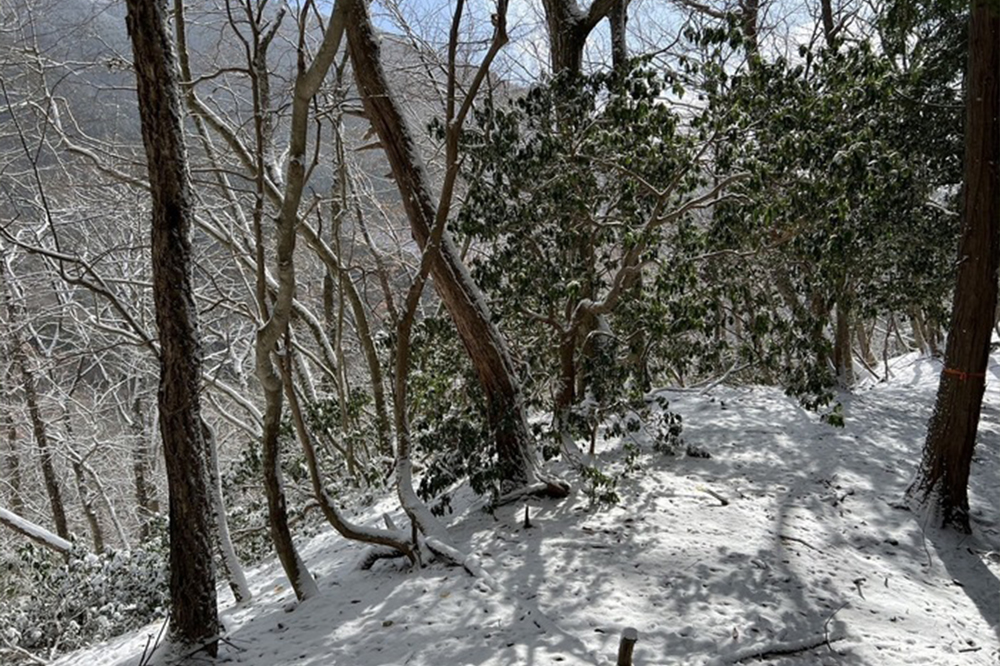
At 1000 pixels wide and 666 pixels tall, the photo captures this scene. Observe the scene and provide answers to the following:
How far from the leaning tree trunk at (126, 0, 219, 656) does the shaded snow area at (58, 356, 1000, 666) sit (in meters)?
0.45

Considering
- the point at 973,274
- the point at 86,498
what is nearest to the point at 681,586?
the point at 973,274

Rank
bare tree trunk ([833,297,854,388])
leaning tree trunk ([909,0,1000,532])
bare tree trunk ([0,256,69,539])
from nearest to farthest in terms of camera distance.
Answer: leaning tree trunk ([909,0,1000,532]) → bare tree trunk ([833,297,854,388]) → bare tree trunk ([0,256,69,539])

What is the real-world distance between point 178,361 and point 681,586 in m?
3.04

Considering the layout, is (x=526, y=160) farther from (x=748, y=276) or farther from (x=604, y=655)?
(x=604, y=655)

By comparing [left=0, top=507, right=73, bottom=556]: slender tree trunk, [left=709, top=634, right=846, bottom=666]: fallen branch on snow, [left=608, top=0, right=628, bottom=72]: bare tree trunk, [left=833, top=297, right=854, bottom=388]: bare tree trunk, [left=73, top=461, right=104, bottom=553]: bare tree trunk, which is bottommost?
[left=73, top=461, right=104, bottom=553]: bare tree trunk

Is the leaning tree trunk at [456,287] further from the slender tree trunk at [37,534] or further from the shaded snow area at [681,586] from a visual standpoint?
the slender tree trunk at [37,534]

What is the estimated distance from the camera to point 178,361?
3.11m

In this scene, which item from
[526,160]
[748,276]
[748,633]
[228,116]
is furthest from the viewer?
[228,116]

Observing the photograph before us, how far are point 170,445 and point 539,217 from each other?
3.34 m

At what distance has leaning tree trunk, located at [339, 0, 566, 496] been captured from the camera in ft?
15.7

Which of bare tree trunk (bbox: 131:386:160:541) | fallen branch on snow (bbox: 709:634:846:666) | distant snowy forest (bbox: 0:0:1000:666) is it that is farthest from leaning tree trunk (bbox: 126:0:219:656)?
bare tree trunk (bbox: 131:386:160:541)

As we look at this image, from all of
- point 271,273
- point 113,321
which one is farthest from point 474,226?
point 113,321

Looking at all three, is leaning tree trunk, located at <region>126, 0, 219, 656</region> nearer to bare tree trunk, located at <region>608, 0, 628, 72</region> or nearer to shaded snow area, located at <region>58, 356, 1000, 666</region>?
shaded snow area, located at <region>58, 356, 1000, 666</region>

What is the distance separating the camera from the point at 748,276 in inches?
231
